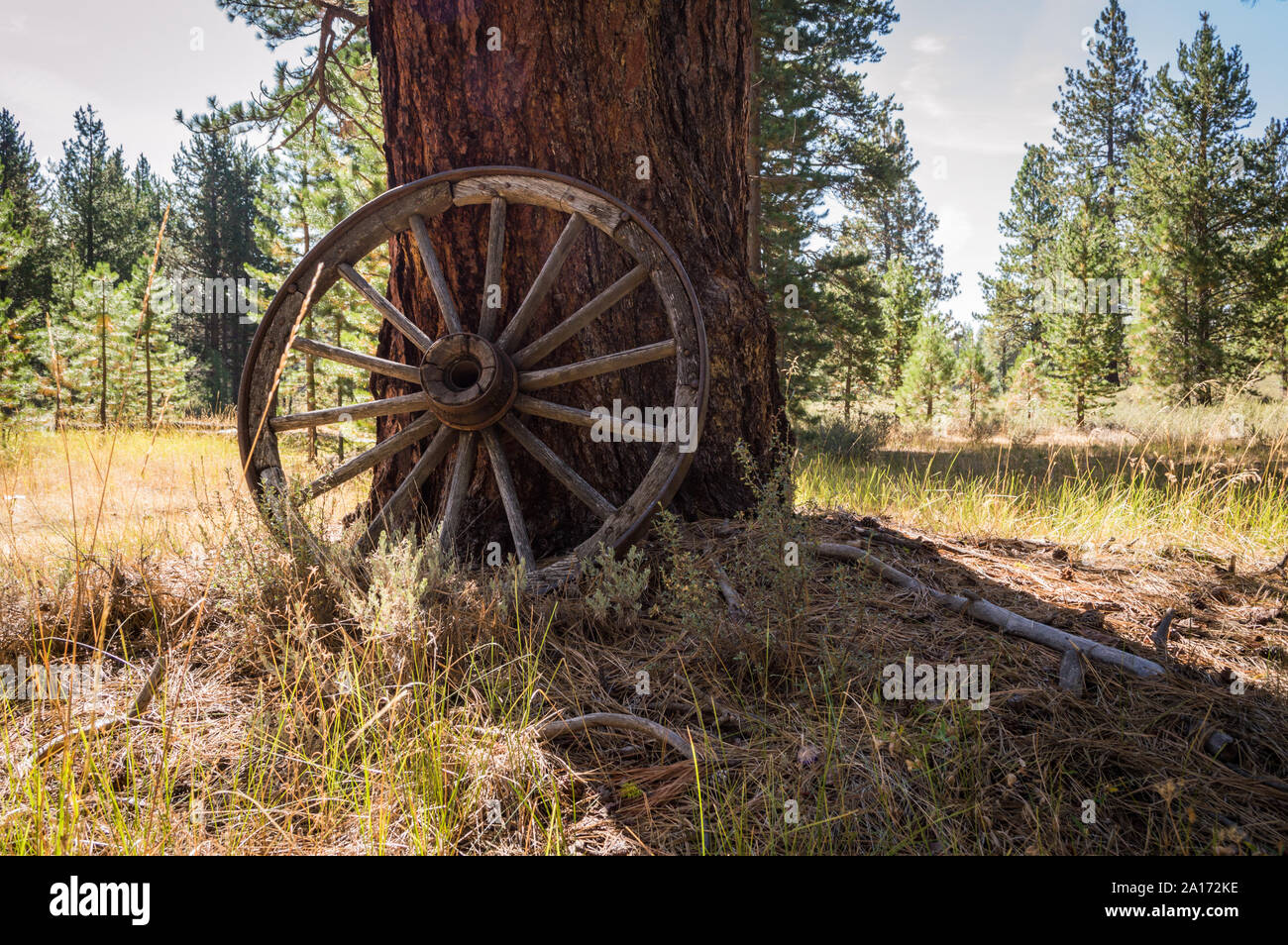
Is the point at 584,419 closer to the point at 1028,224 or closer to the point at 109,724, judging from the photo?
the point at 109,724

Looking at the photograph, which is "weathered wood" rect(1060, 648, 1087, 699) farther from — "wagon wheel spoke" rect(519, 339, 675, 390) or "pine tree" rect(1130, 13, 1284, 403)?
"pine tree" rect(1130, 13, 1284, 403)

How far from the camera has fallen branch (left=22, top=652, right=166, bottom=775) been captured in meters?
1.39

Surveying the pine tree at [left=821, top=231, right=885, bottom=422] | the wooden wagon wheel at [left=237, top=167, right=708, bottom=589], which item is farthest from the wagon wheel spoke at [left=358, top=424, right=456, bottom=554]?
the pine tree at [left=821, top=231, right=885, bottom=422]

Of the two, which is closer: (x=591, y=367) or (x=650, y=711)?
(x=650, y=711)

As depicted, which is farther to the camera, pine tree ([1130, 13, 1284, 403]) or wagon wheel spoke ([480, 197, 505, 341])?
pine tree ([1130, 13, 1284, 403])

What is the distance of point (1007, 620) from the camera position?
212 cm

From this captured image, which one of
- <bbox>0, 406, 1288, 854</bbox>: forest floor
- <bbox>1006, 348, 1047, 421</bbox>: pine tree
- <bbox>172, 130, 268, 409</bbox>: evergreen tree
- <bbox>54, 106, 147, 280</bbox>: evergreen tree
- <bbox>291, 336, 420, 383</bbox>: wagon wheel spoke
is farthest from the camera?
<bbox>172, 130, 268, 409</bbox>: evergreen tree

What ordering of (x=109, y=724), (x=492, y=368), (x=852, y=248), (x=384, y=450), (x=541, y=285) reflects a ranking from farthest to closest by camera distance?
(x=852, y=248) → (x=384, y=450) → (x=541, y=285) → (x=492, y=368) → (x=109, y=724)

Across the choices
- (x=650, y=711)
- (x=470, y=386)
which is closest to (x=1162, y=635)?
(x=650, y=711)

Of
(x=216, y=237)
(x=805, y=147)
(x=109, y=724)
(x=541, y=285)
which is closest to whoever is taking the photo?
(x=109, y=724)

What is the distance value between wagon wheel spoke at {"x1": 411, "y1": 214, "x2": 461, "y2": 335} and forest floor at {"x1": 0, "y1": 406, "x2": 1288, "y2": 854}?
986mm

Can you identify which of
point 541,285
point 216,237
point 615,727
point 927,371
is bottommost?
point 615,727

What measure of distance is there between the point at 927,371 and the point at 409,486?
72.5 feet

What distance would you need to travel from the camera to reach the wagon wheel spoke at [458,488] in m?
2.60
